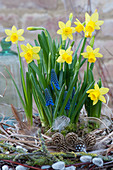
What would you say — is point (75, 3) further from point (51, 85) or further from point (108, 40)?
point (51, 85)

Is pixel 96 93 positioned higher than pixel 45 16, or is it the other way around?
pixel 45 16

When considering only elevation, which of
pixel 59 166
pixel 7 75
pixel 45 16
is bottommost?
pixel 59 166

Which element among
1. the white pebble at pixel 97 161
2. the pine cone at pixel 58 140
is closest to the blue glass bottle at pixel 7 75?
the pine cone at pixel 58 140

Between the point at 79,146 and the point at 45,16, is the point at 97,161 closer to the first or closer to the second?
the point at 79,146

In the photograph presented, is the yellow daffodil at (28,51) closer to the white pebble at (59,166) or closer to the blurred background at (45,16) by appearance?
the white pebble at (59,166)

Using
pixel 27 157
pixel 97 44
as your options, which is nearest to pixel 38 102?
pixel 27 157

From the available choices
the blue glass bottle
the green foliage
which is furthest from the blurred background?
the green foliage

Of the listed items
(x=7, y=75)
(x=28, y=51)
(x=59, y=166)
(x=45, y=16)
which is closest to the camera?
(x=59, y=166)

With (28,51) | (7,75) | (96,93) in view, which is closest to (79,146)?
(96,93)

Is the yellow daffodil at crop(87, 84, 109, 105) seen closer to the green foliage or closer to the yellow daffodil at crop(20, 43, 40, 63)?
the green foliage

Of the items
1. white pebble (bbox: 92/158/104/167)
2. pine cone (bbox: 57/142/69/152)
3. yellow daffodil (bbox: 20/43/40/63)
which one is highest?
yellow daffodil (bbox: 20/43/40/63)

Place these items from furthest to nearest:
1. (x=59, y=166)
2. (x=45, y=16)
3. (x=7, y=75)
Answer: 1. (x=45, y=16)
2. (x=7, y=75)
3. (x=59, y=166)

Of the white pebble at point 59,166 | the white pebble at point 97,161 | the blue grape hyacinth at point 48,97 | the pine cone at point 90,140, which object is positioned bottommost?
the white pebble at point 59,166

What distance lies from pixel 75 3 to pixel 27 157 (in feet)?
3.16
